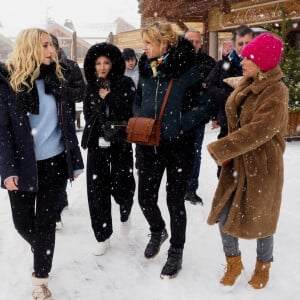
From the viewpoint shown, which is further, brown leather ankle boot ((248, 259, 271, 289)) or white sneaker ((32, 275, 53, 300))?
brown leather ankle boot ((248, 259, 271, 289))

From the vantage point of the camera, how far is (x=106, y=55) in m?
3.82

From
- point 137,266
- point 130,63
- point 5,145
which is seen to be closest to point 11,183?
point 5,145

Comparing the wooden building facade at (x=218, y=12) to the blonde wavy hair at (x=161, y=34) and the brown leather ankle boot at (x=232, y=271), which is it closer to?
the blonde wavy hair at (x=161, y=34)

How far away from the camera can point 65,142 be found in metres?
3.08

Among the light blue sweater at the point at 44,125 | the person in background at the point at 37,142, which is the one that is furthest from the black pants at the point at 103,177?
the light blue sweater at the point at 44,125

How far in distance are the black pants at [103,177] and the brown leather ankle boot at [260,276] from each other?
147cm

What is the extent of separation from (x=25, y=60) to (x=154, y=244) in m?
2.02

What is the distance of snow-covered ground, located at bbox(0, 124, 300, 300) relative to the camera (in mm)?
3217

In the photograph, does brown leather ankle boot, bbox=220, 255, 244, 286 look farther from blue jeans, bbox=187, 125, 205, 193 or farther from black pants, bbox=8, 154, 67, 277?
blue jeans, bbox=187, 125, 205, 193

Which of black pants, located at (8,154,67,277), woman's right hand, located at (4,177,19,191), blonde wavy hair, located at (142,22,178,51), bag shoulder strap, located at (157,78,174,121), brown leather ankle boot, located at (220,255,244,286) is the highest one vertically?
blonde wavy hair, located at (142,22,178,51)

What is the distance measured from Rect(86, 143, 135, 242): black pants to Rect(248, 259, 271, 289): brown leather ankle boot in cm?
147

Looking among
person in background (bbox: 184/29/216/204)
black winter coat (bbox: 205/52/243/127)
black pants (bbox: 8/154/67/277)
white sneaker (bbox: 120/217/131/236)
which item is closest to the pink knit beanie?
black winter coat (bbox: 205/52/243/127)

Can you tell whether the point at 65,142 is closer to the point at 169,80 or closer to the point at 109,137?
the point at 109,137

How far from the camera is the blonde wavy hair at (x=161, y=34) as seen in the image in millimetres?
3283
